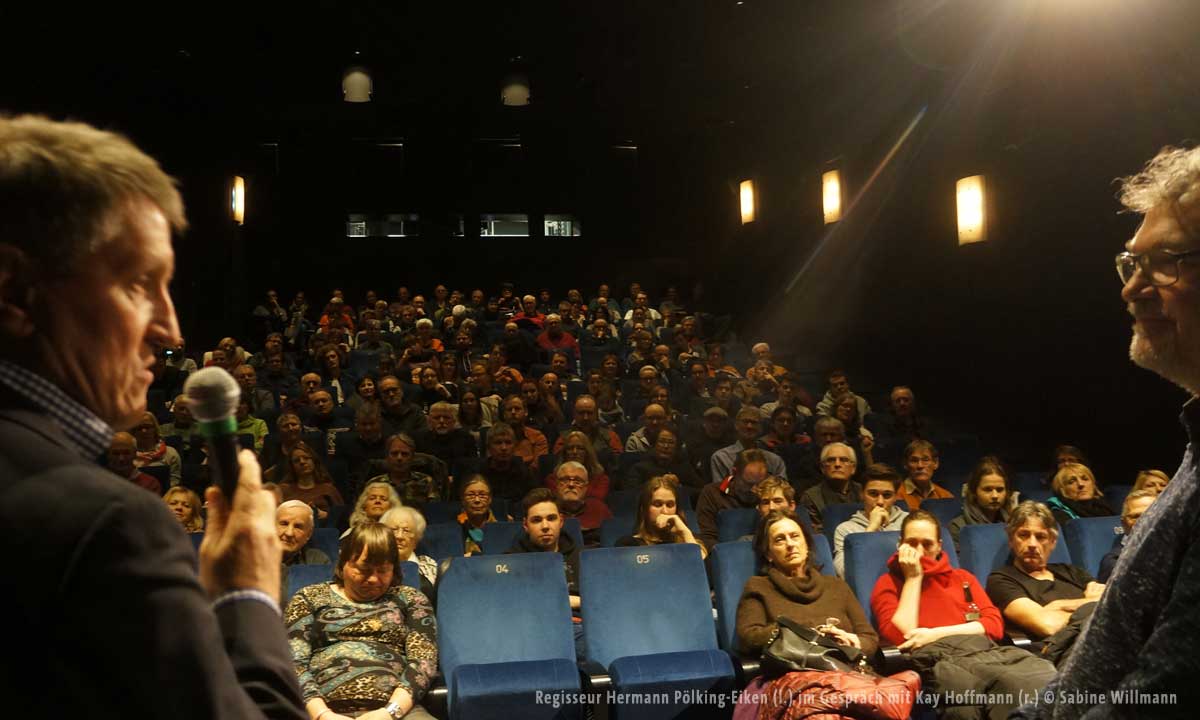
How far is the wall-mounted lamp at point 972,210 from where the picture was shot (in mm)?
6012

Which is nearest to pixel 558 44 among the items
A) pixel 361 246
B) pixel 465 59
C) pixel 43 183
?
pixel 465 59

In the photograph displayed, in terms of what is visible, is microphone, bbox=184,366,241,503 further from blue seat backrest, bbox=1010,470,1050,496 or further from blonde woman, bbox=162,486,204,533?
blue seat backrest, bbox=1010,470,1050,496

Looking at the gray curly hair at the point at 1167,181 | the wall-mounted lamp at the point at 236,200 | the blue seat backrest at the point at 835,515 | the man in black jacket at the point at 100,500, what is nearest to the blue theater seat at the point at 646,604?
the blue seat backrest at the point at 835,515

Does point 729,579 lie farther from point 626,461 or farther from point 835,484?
point 626,461

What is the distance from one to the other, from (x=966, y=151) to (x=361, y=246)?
836cm

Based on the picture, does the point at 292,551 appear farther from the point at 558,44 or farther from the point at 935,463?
the point at 558,44

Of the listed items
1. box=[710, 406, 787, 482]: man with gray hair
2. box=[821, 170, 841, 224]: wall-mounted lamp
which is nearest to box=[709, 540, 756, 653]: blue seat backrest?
box=[710, 406, 787, 482]: man with gray hair

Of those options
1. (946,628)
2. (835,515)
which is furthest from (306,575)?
(835,515)

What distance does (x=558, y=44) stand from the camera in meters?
11.3

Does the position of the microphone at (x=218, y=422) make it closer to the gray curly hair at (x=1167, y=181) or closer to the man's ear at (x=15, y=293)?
the man's ear at (x=15, y=293)

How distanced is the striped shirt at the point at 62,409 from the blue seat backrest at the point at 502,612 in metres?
2.64

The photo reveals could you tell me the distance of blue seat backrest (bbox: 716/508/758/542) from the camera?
4.27m

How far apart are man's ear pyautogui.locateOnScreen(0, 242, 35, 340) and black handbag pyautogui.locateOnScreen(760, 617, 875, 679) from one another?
8.18 feet

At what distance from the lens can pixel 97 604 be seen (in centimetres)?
56
